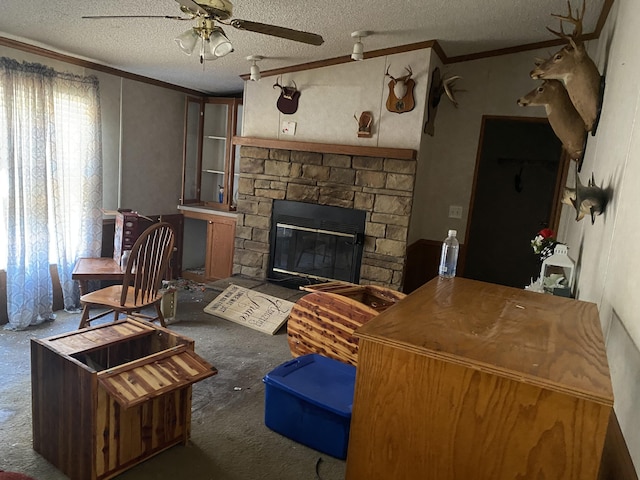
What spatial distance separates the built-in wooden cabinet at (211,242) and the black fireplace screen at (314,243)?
632 millimetres

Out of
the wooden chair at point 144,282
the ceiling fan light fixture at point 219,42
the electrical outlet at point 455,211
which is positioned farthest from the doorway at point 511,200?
the ceiling fan light fixture at point 219,42

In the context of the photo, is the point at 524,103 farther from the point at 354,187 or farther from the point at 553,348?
the point at 553,348

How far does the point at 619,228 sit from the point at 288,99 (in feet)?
10.5

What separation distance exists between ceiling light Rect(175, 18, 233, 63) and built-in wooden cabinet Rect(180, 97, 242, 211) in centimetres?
269

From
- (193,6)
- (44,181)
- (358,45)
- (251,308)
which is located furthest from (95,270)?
(358,45)

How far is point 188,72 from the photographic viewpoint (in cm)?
424

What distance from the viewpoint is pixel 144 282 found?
3262 mm

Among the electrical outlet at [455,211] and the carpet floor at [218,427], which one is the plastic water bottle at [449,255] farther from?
the electrical outlet at [455,211]

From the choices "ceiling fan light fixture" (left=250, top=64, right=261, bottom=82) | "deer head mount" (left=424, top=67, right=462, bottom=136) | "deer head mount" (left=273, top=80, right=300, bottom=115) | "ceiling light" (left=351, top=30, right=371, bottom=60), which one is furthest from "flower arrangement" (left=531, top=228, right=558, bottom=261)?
"ceiling fan light fixture" (left=250, top=64, right=261, bottom=82)

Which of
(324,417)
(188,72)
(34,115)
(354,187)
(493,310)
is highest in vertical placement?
(188,72)

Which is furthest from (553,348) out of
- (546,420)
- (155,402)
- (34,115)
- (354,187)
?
(34,115)

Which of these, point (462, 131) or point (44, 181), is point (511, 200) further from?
point (44, 181)

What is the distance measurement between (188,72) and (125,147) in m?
0.93

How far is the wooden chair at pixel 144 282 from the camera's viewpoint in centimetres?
317
